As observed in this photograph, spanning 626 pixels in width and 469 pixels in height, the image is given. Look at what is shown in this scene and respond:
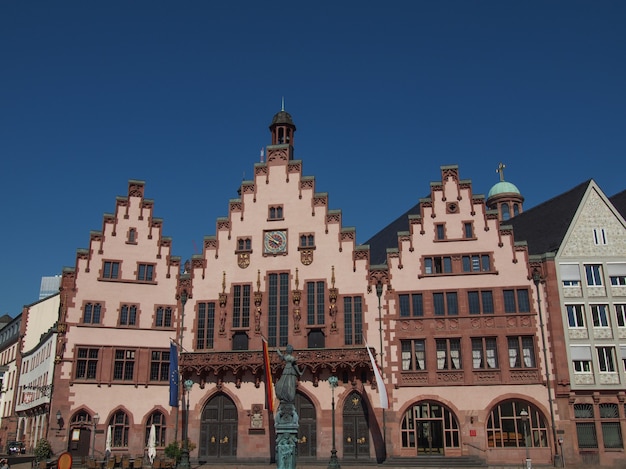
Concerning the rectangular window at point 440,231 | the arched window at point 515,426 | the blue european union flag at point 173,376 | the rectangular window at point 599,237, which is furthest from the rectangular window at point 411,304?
the blue european union flag at point 173,376

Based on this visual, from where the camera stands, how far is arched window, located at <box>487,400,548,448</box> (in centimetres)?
4047

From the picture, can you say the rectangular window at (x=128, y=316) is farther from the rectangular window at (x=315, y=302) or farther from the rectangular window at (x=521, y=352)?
the rectangular window at (x=521, y=352)

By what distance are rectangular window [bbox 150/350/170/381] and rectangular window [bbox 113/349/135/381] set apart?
1358mm

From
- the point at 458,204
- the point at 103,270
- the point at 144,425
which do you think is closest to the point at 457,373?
the point at 458,204

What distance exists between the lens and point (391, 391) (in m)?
42.6

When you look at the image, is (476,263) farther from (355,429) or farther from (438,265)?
(355,429)

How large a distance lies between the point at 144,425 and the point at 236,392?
6.61m

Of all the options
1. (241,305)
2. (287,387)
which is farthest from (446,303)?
(287,387)

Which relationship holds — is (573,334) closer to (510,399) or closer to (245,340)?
(510,399)

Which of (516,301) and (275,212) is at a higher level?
(275,212)

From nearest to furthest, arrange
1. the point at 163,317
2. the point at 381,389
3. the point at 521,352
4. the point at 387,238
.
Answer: the point at 381,389
the point at 521,352
the point at 163,317
the point at 387,238

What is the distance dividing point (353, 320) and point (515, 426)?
1249 cm

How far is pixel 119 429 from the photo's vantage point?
4322cm

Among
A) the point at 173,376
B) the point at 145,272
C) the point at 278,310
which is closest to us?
the point at 173,376
